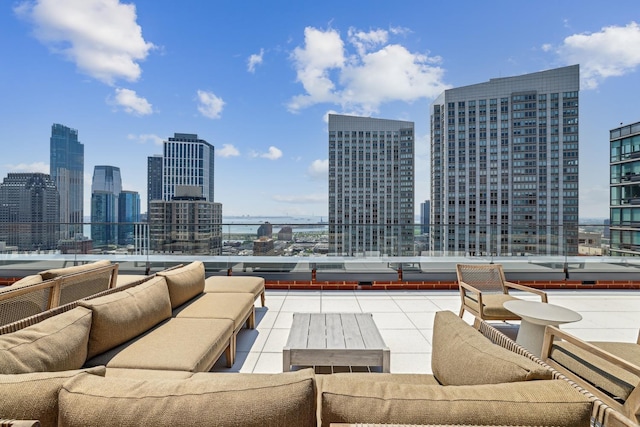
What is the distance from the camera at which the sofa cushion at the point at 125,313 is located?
5.91 ft

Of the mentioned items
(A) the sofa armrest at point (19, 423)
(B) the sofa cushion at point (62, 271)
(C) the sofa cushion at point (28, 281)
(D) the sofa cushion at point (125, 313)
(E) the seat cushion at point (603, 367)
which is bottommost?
(E) the seat cushion at point (603, 367)

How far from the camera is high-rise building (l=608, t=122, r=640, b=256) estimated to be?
2960 cm

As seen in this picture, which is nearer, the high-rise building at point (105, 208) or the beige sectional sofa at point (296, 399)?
the beige sectional sofa at point (296, 399)

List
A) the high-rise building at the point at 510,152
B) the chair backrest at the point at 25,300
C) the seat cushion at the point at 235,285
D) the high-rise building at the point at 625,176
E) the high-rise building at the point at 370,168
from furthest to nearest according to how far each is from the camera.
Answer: the high-rise building at the point at 510,152 → the high-rise building at the point at 370,168 → the high-rise building at the point at 625,176 → the seat cushion at the point at 235,285 → the chair backrest at the point at 25,300

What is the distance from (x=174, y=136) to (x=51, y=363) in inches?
2416

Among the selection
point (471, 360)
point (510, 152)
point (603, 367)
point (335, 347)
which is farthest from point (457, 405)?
point (510, 152)

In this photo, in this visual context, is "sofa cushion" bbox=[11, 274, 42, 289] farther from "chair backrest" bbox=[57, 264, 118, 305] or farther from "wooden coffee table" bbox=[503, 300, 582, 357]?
"wooden coffee table" bbox=[503, 300, 582, 357]

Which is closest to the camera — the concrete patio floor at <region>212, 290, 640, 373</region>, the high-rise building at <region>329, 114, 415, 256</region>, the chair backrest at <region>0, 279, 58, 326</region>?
the chair backrest at <region>0, 279, 58, 326</region>

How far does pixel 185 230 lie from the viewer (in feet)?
19.2

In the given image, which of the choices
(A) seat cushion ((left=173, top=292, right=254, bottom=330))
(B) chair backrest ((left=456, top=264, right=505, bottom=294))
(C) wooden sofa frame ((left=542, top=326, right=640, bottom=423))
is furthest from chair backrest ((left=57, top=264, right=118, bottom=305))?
(B) chair backrest ((left=456, top=264, right=505, bottom=294))

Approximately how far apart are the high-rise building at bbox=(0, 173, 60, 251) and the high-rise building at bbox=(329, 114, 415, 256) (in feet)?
96.2

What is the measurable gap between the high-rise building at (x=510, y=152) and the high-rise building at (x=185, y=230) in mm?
42438

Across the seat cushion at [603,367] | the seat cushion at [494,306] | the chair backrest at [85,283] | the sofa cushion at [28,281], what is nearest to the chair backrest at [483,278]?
the seat cushion at [494,306]

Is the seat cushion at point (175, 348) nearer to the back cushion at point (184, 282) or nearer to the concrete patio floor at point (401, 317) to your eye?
the back cushion at point (184, 282)
